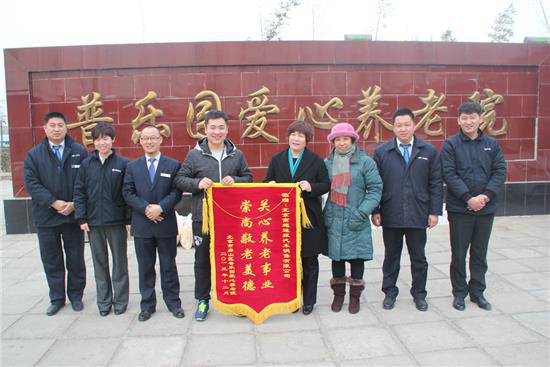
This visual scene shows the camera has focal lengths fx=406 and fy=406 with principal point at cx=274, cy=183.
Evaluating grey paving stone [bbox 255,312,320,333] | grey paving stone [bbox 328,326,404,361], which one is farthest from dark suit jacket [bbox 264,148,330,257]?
grey paving stone [bbox 328,326,404,361]

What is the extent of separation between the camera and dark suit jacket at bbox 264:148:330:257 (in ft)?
9.21

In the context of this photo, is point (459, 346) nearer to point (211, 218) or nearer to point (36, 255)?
point (211, 218)

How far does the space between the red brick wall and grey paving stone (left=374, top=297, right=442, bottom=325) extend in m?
3.01

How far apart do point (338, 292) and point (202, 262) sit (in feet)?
3.36

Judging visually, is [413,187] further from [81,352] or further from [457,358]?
[81,352]

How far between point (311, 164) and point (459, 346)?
4.78 ft

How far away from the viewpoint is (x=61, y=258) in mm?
3133

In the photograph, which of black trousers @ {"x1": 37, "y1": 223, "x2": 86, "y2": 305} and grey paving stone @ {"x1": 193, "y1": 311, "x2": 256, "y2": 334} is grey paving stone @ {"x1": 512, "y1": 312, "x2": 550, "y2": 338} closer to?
grey paving stone @ {"x1": 193, "y1": 311, "x2": 256, "y2": 334}

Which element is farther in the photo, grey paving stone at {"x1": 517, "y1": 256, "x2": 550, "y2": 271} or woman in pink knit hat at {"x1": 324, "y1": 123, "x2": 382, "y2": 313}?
grey paving stone at {"x1": 517, "y1": 256, "x2": 550, "y2": 271}

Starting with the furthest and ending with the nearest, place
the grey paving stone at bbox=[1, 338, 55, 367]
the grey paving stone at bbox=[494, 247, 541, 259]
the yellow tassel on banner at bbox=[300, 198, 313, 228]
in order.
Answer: the grey paving stone at bbox=[494, 247, 541, 259]
the yellow tassel on banner at bbox=[300, 198, 313, 228]
the grey paving stone at bbox=[1, 338, 55, 367]

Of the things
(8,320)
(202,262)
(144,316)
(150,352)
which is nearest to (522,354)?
(202,262)

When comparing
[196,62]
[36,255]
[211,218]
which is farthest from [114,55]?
[211,218]

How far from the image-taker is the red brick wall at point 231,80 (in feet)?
18.1

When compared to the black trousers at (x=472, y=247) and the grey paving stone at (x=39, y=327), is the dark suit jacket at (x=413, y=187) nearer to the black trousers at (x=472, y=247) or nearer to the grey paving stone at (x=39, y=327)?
the black trousers at (x=472, y=247)
